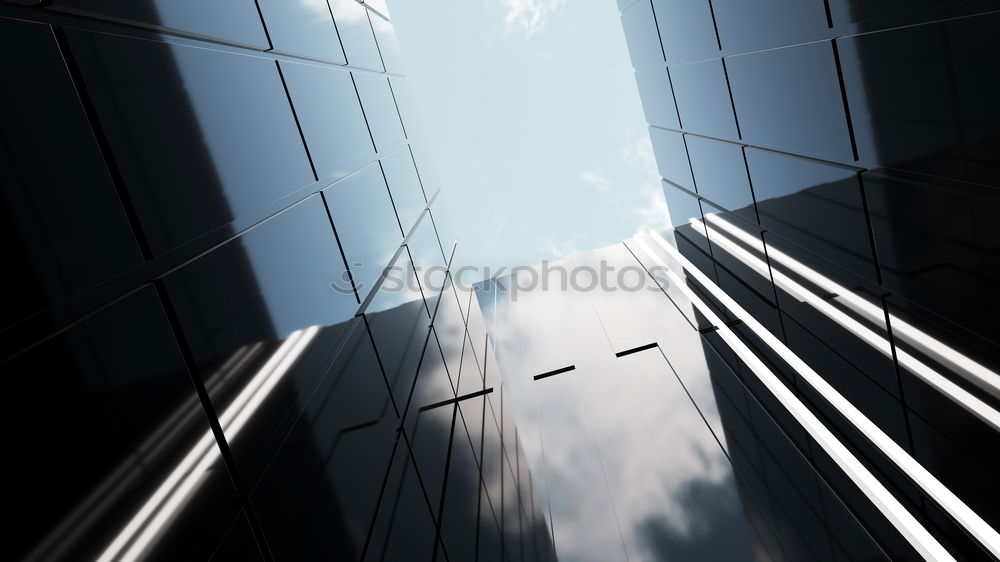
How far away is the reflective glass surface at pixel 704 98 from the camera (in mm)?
6660

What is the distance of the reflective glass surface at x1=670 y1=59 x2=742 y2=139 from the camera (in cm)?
666

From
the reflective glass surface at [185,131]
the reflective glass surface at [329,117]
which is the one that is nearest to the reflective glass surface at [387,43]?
the reflective glass surface at [329,117]

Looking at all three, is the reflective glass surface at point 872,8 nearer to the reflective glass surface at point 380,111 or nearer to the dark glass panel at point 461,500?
the dark glass panel at point 461,500

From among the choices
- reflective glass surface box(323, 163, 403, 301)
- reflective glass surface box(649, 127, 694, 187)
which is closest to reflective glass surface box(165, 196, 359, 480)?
reflective glass surface box(323, 163, 403, 301)

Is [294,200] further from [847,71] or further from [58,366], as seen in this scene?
[847,71]

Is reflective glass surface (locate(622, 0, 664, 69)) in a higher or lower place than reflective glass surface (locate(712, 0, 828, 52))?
higher

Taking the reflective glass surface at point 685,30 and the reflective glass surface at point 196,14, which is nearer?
the reflective glass surface at point 196,14

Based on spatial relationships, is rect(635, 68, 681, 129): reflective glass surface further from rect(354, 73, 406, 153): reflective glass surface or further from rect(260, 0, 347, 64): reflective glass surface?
rect(260, 0, 347, 64): reflective glass surface

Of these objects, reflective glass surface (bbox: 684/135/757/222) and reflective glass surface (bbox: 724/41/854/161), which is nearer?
reflective glass surface (bbox: 724/41/854/161)

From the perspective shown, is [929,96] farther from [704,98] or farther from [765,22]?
[704,98]

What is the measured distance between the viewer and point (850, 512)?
4.31 m

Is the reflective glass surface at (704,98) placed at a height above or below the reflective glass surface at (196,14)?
below

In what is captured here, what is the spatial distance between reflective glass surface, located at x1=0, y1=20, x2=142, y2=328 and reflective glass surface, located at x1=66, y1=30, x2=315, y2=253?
5.9 inches

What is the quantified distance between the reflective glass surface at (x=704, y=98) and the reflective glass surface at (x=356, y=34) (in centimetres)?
342
